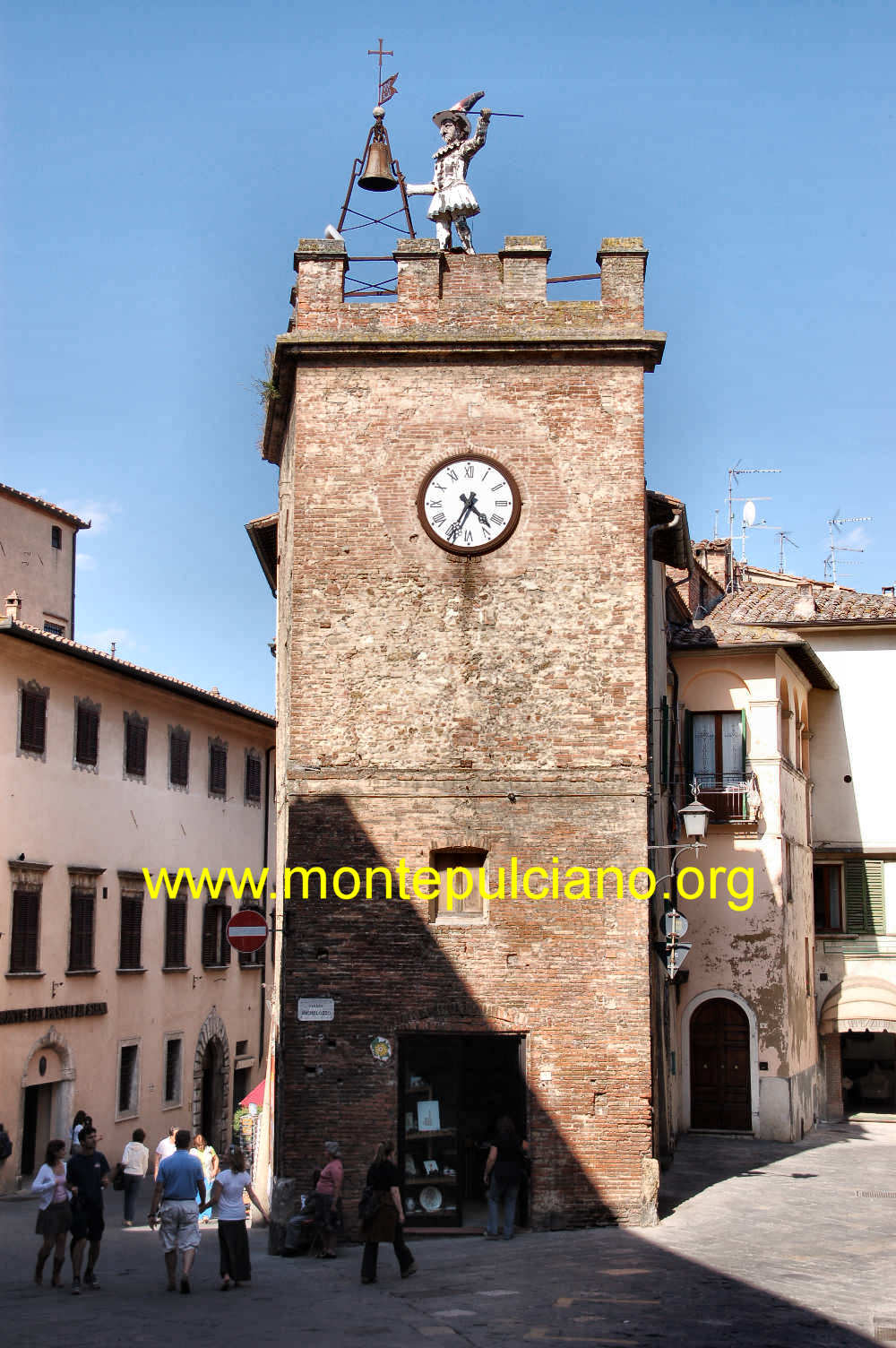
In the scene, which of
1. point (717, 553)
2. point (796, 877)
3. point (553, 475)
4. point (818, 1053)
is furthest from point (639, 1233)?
point (717, 553)

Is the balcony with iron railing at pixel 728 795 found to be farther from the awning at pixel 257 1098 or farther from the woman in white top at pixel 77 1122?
the woman in white top at pixel 77 1122

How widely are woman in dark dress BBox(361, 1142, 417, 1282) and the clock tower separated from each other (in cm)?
218

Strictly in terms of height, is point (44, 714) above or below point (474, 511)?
below

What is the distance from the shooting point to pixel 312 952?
59.3 ft

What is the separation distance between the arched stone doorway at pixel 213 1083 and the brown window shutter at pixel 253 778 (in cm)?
550

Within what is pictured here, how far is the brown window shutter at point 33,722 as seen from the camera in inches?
1089

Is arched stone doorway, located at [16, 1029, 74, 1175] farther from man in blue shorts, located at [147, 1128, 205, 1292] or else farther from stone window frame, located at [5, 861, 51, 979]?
man in blue shorts, located at [147, 1128, 205, 1292]

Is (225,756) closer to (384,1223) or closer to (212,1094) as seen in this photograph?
(212,1094)

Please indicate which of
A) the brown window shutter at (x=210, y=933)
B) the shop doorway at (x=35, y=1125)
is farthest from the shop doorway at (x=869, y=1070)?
the shop doorway at (x=35, y=1125)

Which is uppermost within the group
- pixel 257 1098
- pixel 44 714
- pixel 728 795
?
pixel 44 714

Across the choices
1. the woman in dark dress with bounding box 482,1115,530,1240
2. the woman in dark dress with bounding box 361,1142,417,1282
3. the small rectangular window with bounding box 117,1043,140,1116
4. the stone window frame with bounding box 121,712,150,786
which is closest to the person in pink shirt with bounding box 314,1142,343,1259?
the woman in dark dress with bounding box 361,1142,417,1282

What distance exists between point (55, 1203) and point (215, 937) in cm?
2002

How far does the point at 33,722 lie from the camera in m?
28.0

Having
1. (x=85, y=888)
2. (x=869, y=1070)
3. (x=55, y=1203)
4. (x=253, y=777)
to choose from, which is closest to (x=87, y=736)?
(x=85, y=888)
